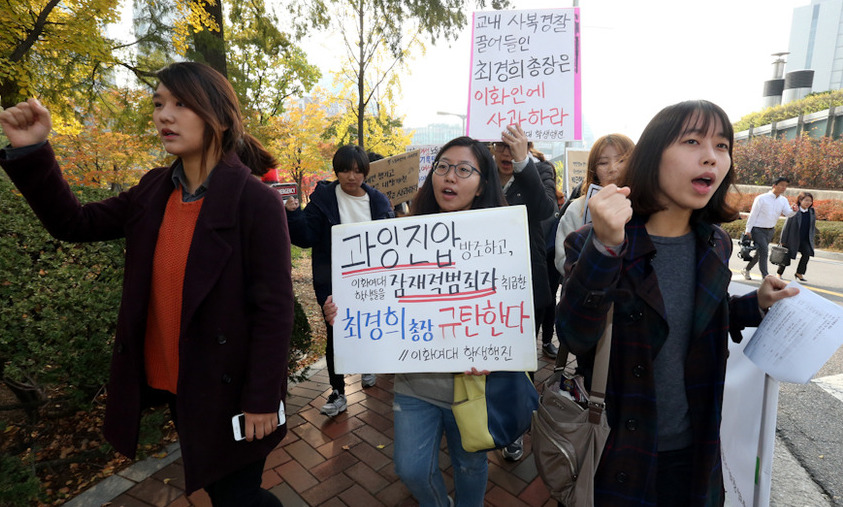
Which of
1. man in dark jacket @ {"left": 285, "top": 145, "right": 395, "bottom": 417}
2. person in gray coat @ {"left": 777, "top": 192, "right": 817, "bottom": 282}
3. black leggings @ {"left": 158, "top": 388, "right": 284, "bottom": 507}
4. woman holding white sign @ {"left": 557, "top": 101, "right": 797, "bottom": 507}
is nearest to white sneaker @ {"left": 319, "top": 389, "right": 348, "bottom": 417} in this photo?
man in dark jacket @ {"left": 285, "top": 145, "right": 395, "bottom": 417}

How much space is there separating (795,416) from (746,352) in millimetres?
2661

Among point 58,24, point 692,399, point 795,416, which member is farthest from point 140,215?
point 58,24

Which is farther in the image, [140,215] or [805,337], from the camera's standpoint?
[140,215]

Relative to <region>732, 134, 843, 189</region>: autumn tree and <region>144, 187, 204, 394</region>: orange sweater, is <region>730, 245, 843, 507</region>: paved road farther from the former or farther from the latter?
<region>732, 134, 843, 189</region>: autumn tree

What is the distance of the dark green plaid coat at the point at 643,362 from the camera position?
1299mm

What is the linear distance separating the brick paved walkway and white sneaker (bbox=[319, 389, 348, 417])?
0.17 ft

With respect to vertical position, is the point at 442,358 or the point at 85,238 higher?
the point at 85,238

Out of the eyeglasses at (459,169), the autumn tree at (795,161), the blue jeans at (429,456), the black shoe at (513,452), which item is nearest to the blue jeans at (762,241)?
the black shoe at (513,452)

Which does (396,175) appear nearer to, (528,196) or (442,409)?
(528,196)

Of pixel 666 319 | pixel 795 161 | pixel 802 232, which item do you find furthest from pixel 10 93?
pixel 795 161

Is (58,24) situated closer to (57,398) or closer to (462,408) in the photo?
(57,398)

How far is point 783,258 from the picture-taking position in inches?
331

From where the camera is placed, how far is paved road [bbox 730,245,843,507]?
2424 mm

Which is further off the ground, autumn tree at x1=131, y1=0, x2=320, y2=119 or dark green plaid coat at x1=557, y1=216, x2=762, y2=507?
autumn tree at x1=131, y1=0, x2=320, y2=119
